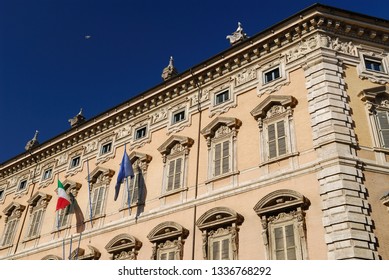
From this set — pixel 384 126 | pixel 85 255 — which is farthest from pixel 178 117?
pixel 384 126

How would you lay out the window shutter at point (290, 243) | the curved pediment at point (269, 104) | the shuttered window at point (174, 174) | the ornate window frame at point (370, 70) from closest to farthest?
the window shutter at point (290, 243) → the curved pediment at point (269, 104) → the ornate window frame at point (370, 70) → the shuttered window at point (174, 174)

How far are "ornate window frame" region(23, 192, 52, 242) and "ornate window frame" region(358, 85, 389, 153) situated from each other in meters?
15.8

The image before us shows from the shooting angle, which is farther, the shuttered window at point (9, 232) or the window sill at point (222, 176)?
the shuttered window at point (9, 232)

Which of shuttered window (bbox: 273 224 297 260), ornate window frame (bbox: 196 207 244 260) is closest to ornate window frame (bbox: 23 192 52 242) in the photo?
ornate window frame (bbox: 196 207 244 260)

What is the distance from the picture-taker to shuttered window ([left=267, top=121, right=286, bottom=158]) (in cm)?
1362

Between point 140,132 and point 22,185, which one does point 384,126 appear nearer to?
point 140,132

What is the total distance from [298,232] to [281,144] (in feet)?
10.7

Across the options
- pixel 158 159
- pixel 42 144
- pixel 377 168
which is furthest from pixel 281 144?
pixel 42 144

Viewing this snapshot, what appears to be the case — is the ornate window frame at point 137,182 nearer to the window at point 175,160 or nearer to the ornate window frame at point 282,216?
the window at point 175,160

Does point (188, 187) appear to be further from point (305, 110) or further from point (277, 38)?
point (277, 38)

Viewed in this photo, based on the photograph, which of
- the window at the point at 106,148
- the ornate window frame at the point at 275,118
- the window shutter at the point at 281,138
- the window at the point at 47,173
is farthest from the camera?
the window at the point at 47,173

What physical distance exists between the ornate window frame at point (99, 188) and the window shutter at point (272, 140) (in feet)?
25.9

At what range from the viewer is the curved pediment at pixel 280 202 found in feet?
39.0

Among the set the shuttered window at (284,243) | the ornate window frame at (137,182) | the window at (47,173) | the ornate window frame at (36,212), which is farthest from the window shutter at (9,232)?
the shuttered window at (284,243)
